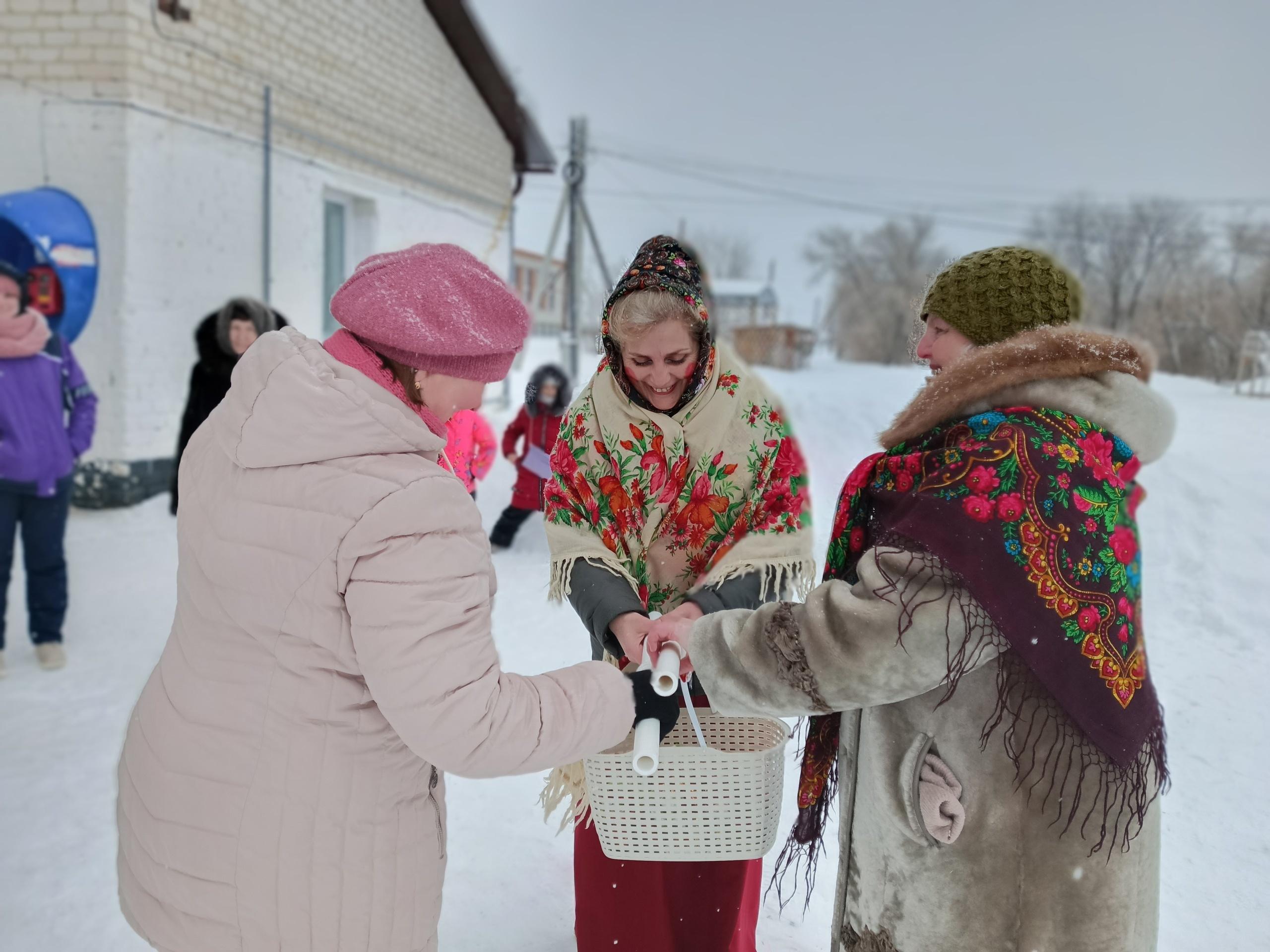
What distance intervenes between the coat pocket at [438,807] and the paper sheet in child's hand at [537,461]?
5.31 m

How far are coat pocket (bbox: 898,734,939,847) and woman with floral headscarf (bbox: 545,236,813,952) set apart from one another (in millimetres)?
632

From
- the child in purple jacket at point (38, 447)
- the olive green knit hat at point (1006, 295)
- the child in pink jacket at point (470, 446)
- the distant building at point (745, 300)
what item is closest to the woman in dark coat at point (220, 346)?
the child in purple jacket at point (38, 447)

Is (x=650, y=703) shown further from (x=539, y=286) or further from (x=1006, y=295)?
(x=539, y=286)

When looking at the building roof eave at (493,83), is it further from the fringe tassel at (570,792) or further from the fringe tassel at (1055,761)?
the fringe tassel at (1055,761)

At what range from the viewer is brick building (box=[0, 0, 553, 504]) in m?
7.45

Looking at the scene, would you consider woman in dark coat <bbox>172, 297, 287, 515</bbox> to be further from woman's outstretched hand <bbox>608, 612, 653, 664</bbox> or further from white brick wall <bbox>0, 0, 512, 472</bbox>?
woman's outstretched hand <bbox>608, 612, 653, 664</bbox>

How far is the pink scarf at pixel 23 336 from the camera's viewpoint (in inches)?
162

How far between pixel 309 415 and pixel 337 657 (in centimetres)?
35

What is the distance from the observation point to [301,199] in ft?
32.5

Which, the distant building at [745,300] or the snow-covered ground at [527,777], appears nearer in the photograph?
the snow-covered ground at [527,777]

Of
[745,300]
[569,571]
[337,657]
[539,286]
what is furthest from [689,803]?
[745,300]

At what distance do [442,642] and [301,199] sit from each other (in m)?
9.91

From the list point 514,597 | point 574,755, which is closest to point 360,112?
point 514,597

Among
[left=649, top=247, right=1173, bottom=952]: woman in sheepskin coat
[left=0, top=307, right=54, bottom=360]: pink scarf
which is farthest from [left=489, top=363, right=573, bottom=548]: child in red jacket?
[left=649, top=247, right=1173, bottom=952]: woman in sheepskin coat
